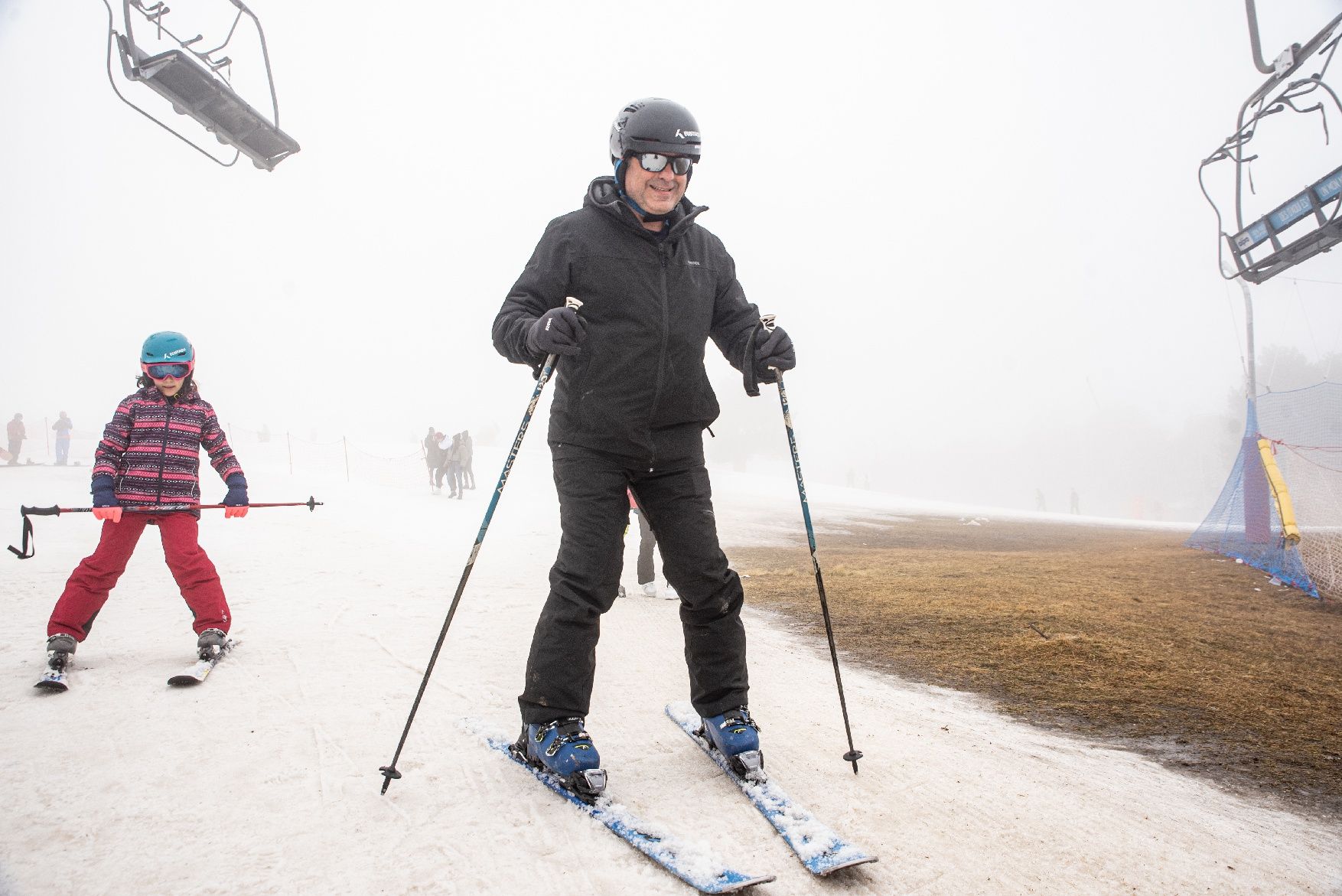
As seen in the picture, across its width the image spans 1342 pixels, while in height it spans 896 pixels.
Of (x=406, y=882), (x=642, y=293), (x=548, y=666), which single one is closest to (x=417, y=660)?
(x=548, y=666)

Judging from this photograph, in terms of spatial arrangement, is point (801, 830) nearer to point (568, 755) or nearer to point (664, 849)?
point (664, 849)

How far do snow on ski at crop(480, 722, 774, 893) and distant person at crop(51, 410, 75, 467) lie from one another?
28.1m

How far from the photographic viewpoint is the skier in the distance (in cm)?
249

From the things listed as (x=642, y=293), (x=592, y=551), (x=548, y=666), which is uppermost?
(x=642, y=293)

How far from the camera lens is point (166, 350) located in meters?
3.99

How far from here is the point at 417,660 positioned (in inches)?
159

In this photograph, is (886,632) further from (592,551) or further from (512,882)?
(512,882)

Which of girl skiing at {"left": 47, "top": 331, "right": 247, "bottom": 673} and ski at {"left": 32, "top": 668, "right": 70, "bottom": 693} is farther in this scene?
girl skiing at {"left": 47, "top": 331, "right": 247, "bottom": 673}

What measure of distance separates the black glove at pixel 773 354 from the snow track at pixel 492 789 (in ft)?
4.80

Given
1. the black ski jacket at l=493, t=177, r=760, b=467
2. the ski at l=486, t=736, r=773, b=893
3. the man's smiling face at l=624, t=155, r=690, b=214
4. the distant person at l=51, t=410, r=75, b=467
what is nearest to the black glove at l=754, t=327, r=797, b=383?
the black ski jacket at l=493, t=177, r=760, b=467

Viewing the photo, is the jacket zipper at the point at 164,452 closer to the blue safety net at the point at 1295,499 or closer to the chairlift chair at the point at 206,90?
the chairlift chair at the point at 206,90

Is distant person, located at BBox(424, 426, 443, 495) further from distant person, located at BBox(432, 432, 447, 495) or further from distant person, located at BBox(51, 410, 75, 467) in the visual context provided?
distant person, located at BBox(51, 410, 75, 467)

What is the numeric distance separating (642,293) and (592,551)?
95 cm

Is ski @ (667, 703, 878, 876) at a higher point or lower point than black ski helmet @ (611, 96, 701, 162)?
lower
